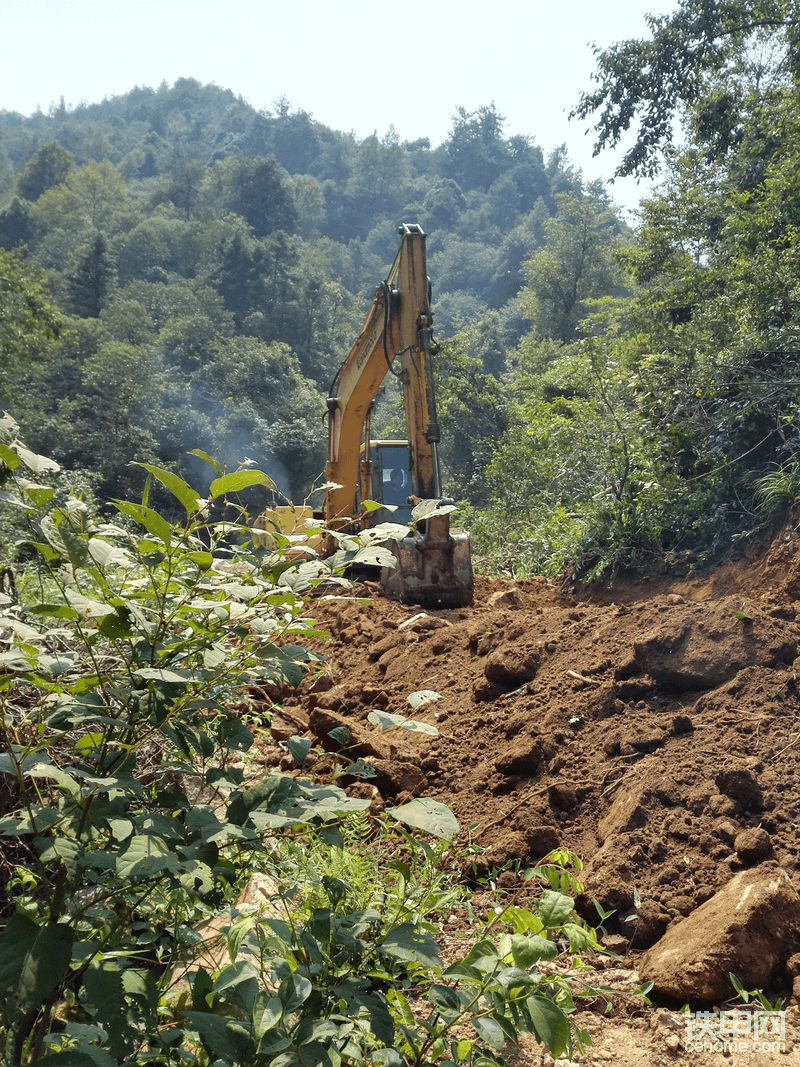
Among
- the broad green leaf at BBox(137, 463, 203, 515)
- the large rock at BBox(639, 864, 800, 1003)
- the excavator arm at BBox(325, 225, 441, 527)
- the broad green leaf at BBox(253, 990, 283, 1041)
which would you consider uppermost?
the excavator arm at BBox(325, 225, 441, 527)

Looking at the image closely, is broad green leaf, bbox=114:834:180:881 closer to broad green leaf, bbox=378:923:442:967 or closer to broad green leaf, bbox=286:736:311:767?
broad green leaf, bbox=286:736:311:767

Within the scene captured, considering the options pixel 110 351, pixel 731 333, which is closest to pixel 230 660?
pixel 731 333

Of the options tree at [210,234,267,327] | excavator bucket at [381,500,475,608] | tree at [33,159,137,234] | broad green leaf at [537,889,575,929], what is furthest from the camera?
tree at [33,159,137,234]

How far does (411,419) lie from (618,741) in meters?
5.09

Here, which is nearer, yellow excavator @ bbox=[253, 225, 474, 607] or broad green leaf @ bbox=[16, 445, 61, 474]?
broad green leaf @ bbox=[16, 445, 61, 474]

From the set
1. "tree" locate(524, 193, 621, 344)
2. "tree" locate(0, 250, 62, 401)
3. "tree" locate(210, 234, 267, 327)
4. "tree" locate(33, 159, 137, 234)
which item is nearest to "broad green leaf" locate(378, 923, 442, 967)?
"tree" locate(0, 250, 62, 401)

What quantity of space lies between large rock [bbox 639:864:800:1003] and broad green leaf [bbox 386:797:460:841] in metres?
1.27

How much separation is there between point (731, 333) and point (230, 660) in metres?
9.00

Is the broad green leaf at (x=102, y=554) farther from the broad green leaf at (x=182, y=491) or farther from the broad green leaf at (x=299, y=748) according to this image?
the broad green leaf at (x=299, y=748)

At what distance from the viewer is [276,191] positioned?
65.9m

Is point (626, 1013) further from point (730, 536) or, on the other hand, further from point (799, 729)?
point (730, 536)

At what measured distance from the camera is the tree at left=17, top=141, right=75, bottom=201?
6738 cm

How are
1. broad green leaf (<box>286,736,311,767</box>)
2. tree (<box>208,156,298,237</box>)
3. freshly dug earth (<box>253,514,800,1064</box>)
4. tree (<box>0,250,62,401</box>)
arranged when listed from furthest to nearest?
1. tree (<box>208,156,298,237</box>)
2. tree (<box>0,250,62,401</box>)
3. freshly dug earth (<box>253,514,800,1064</box>)
4. broad green leaf (<box>286,736,311,767</box>)

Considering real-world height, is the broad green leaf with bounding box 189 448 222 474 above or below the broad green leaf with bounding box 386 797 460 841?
above
